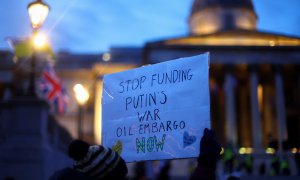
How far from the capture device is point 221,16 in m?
56.2

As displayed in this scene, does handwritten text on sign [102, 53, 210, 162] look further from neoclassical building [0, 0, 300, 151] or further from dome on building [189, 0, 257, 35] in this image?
dome on building [189, 0, 257, 35]

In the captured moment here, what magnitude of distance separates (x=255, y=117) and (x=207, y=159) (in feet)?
132

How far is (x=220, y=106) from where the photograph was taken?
49.3 metres

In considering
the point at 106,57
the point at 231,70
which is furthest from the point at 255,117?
the point at 106,57

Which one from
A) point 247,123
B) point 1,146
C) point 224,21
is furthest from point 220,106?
point 1,146

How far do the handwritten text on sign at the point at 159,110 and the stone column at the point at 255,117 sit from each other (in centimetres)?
3592

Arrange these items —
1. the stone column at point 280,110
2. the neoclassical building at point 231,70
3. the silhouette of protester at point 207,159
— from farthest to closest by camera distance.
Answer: the neoclassical building at point 231,70
the stone column at point 280,110
the silhouette of protester at point 207,159

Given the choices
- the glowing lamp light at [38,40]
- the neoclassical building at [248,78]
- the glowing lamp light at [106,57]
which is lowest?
the glowing lamp light at [38,40]

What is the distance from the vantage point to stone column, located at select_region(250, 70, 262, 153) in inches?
1661

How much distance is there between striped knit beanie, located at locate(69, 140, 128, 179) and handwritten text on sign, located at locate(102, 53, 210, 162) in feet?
5.08

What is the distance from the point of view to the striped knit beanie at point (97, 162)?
4125 mm

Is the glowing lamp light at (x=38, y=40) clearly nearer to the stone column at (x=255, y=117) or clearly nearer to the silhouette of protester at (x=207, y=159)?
the silhouette of protester at (x=207, y=159)

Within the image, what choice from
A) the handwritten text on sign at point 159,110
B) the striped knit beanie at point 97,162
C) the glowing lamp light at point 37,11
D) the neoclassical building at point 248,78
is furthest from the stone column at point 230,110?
the striped knit beanie at point 97,162

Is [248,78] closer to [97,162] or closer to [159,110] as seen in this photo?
[159,110]
